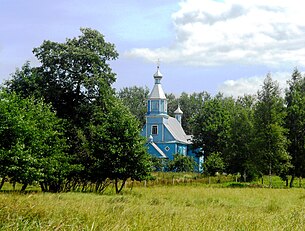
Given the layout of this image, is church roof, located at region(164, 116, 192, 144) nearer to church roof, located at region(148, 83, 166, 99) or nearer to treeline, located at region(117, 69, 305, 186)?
church roof, located at region(148, 83, 166, 99)

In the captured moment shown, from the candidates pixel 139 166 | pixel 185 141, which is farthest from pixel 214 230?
pixel 185 141

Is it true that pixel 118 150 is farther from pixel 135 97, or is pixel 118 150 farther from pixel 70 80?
pixel 135 97

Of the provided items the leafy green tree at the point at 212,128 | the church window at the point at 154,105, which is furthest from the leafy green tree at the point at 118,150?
the church window at the point at 154,105

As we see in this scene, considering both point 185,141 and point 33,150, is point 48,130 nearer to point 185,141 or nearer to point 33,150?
point 33,150

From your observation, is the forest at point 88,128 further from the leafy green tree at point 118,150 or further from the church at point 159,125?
the church at point 159,125

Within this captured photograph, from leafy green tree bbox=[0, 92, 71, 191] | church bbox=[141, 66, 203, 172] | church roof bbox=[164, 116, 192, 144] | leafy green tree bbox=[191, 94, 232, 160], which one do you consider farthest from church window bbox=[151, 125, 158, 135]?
leafy green tree bbox=[0, 92, 71, 191]

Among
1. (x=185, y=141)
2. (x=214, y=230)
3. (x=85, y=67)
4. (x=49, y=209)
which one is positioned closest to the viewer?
(x=214, y=230)

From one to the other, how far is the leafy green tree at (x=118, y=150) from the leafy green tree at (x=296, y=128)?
67.5 feet

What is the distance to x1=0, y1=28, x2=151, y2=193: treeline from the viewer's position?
24453mm

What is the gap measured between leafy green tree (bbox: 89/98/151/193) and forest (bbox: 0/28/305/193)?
0.07 meters

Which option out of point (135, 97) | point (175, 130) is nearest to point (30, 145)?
point (175, 130)

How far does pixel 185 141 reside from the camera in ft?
260

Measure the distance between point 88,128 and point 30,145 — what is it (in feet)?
24.2

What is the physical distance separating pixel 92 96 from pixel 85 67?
226 centimetres
